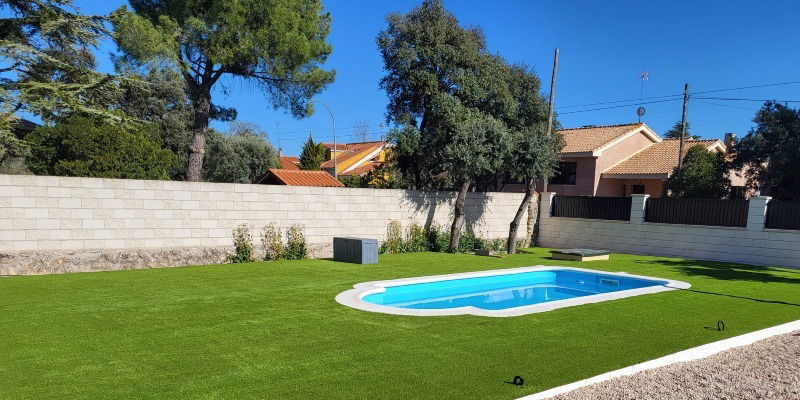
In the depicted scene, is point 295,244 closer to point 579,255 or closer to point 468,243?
point 468,243

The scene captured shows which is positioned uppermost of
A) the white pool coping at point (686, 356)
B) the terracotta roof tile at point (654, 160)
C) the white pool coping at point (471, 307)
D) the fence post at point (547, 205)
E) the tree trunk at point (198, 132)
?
the terracotta roof tile at point (654, 160)

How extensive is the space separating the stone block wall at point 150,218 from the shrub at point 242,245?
22 cm

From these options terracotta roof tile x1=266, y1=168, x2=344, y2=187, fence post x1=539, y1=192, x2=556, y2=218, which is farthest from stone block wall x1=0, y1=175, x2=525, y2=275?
terracotta roof tile x1=266, y1=168, x2=344, y2=187

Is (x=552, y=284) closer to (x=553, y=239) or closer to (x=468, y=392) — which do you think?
(x=553, y=239)

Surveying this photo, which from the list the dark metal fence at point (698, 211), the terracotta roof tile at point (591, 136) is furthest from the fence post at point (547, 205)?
the terracotta roof tile at point (591, 136)

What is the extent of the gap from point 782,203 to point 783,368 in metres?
13.4

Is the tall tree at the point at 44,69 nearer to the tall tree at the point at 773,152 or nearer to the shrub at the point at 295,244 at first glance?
the shrub at the point at 295,244

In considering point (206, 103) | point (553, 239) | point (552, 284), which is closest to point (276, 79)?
point (206, 103)

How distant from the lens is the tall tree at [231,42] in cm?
1523

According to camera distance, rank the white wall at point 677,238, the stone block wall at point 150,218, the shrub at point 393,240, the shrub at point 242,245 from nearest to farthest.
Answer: the stone block wall at point 150,218
the shrub at point 242,245
the white wall at point 677,238
the shrub at point 393,240

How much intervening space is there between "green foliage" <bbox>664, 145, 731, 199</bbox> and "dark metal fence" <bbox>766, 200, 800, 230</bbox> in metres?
6.12

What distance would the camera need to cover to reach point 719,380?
5742 millimetres

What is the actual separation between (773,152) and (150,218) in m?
24.4

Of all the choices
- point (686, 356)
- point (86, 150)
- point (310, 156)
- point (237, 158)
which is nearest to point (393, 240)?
point (86, 150)
